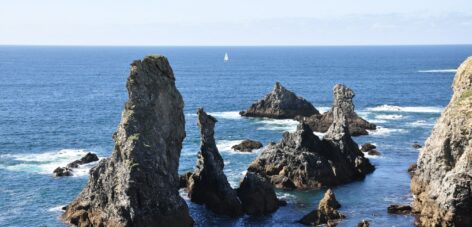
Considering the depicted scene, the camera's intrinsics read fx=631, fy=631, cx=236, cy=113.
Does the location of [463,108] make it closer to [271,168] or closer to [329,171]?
[329,171]

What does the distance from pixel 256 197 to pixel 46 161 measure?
41479mm

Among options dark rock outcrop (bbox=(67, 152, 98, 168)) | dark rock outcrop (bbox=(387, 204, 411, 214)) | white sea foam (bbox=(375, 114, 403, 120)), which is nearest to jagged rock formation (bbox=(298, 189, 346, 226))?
dark rock outcrop (bbox=(387, 204, 411, 214))

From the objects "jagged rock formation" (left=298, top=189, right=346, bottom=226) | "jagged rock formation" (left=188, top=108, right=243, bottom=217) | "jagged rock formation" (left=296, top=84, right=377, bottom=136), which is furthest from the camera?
"jagged rock formation" (left=296, top=84, right=377, bottom=136)

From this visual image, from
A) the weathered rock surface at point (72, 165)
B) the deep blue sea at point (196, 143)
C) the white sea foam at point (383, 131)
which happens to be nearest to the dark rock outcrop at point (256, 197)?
the deep blue sea at point (196, 143)

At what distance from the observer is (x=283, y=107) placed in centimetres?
14688

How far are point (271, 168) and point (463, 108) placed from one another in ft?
97.2

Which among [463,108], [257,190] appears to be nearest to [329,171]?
[257,190]

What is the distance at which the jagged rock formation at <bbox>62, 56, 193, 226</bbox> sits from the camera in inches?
2527

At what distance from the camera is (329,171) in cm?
8906

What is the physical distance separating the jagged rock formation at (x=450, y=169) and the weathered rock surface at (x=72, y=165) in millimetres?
48361

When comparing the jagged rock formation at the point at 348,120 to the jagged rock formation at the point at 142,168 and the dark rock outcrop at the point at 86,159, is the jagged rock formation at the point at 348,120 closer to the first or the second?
the dark rock outcrop at the point at 86,159

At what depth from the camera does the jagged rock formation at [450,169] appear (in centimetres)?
6353

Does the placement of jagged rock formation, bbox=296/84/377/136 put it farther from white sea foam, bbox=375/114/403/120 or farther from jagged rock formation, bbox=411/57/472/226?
jagged rock formation, bbox=411/57/472/226

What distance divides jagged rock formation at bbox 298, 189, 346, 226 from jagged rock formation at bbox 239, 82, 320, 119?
72.1 meters
